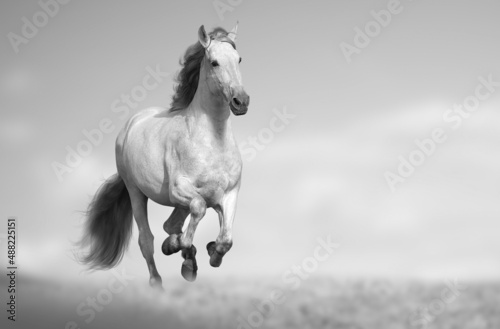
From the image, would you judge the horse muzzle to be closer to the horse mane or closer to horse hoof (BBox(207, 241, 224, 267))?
the horse mane

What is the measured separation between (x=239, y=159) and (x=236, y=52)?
1197mm

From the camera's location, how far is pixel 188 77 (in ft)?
36.4

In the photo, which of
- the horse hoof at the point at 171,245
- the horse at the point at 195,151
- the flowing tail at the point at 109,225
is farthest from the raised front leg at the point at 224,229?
the flowing tail at the point at 109,225

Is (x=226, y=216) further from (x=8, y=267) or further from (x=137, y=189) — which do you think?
(x=8, y=267)

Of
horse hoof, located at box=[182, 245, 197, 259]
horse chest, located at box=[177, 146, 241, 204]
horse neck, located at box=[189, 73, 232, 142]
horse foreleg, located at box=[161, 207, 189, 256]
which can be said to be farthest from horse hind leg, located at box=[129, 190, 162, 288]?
horse neck, located at box=[189, 73, 232, 142]

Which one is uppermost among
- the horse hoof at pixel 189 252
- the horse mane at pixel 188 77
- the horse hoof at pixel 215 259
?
the horse mane at pixel 188 77

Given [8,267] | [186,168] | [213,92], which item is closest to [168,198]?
[186,168]

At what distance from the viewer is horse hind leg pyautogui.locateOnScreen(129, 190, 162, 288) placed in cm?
1152

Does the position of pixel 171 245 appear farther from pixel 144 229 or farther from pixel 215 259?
pixel 144 229

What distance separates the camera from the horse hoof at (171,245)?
10.5m

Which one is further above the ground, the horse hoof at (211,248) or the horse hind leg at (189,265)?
the horse hoof at (211,248)

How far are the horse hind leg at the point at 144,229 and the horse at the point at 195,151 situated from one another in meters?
0.01

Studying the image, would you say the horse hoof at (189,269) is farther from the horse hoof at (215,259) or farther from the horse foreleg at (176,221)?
the horse foreleg at (176,221)

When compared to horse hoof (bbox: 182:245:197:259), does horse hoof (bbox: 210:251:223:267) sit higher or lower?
lower
